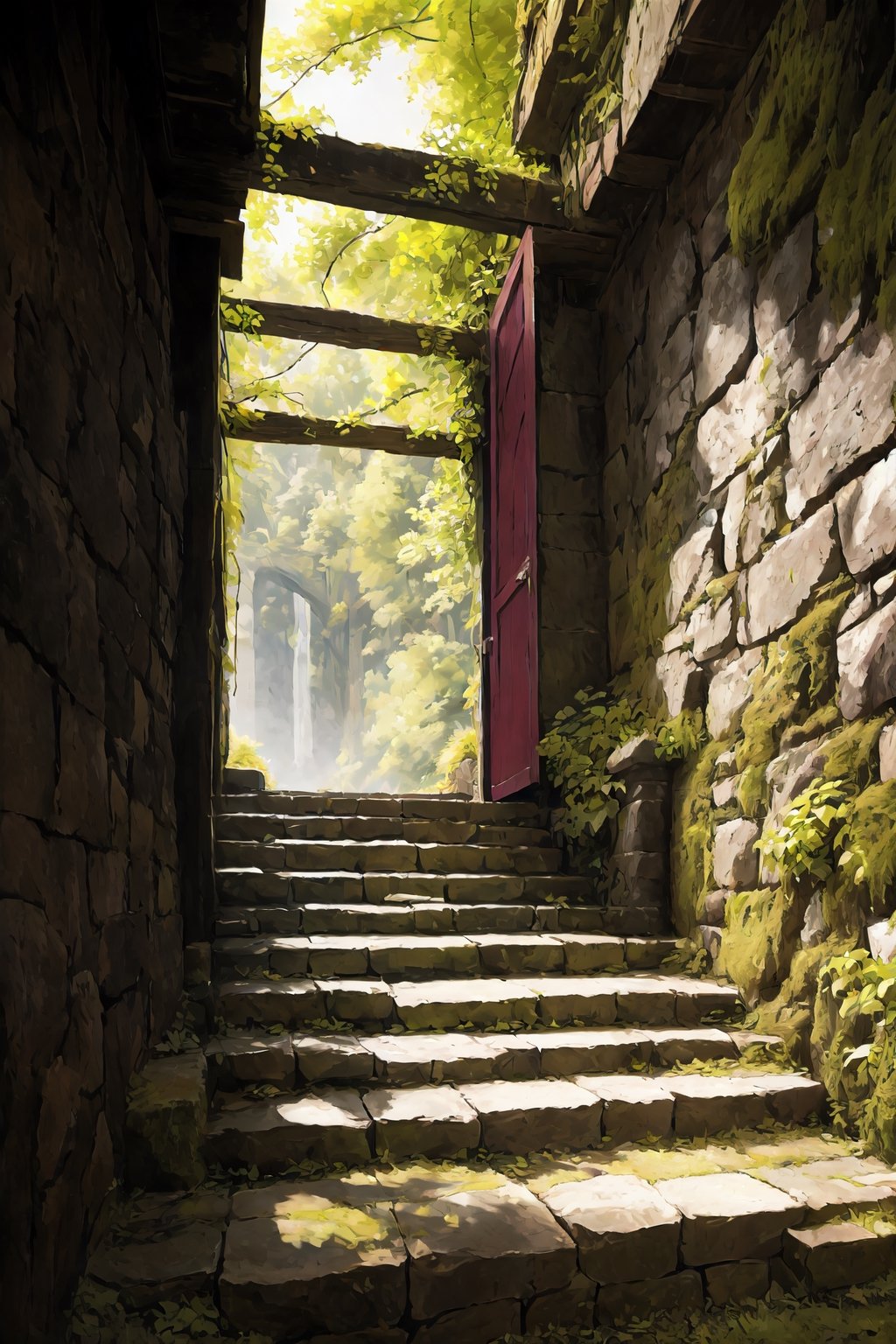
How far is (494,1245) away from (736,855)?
6.37ft

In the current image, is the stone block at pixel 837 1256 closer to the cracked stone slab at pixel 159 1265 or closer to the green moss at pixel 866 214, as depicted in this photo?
the cracked stone slab at pixel 159 1265

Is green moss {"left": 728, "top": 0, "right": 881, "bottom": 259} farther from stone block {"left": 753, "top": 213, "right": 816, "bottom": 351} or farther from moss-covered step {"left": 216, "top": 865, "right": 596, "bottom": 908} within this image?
moss-covered step {"left": 216, "top": 865, "right": 596, "bottom": 908}

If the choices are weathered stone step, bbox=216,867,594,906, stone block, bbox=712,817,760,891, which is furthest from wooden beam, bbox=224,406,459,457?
stone block, bbox=712,817,760,891

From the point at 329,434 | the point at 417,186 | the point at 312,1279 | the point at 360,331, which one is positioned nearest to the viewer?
the point at 312,1279

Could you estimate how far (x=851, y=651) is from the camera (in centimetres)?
299

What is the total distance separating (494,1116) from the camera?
2.59m

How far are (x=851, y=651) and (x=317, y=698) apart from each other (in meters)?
30.1

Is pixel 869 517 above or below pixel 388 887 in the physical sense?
above

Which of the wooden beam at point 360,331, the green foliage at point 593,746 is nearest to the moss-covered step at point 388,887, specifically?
the green foliage at point 593,746

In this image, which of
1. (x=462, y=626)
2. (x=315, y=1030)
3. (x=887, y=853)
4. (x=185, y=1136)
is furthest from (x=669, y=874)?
(x=462, y=626)

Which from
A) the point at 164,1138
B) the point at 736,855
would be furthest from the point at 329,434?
the point at 164,1138

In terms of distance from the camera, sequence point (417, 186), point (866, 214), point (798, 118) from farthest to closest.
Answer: point (417, 186)
point (798, 118)
point (866, 214)

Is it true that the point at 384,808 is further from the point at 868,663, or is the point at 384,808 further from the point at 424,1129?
the point at 868,663

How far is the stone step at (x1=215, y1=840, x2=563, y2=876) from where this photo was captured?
4.33m
